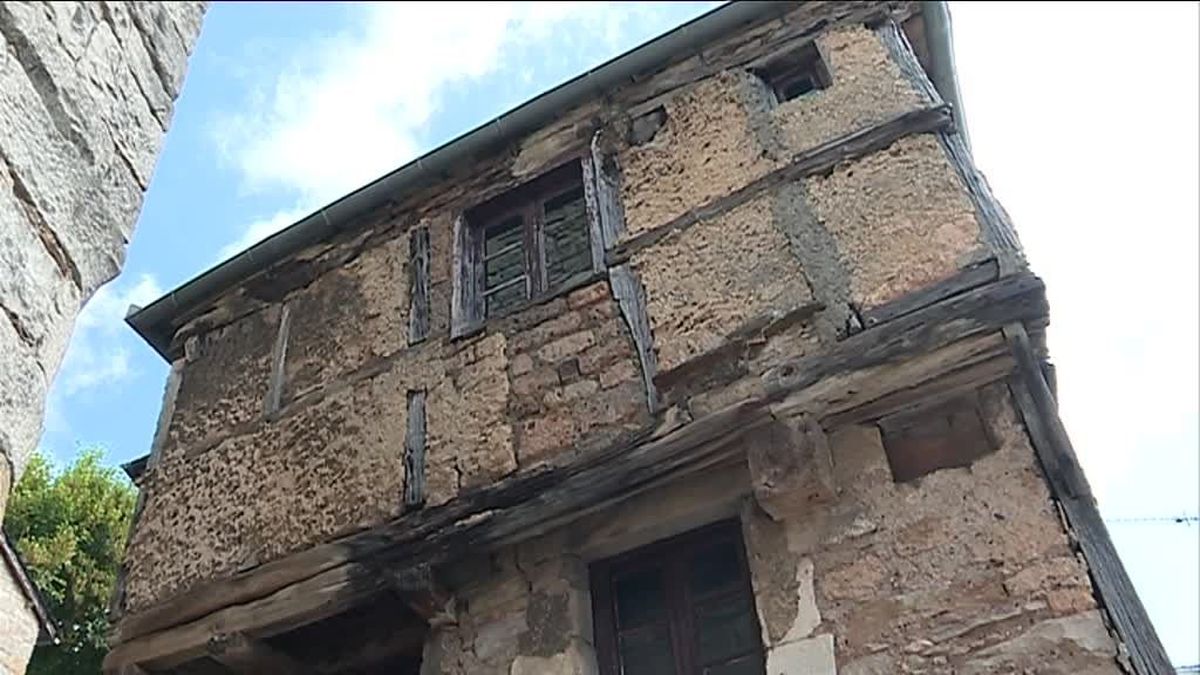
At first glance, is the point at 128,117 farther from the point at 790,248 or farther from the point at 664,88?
the point at 664,88

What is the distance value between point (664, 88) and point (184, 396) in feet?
10.3

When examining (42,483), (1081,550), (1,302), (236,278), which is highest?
(42,483)

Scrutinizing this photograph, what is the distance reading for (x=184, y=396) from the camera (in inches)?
238

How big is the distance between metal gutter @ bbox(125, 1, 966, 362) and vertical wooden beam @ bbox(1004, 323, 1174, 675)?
197cm

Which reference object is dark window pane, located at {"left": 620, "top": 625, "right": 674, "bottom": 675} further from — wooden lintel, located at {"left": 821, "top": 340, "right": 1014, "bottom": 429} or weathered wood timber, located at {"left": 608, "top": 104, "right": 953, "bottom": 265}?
weathered wood timber, located at {"left": 608, "top": 104, "right": 953, "bottom": 265}

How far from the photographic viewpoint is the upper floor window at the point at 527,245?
5250mm

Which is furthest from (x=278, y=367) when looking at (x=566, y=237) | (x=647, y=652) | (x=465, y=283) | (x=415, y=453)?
(x=647, y=652)

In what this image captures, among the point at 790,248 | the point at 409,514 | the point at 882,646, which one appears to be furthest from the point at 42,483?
the point at 882,646

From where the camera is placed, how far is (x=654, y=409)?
432cm

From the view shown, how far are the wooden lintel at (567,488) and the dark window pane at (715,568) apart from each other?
1.18 feet

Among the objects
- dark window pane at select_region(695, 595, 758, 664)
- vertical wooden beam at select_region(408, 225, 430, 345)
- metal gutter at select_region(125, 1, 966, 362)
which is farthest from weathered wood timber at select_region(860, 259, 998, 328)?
vertical wooden beam at select_region(408, 225, 430, 345)

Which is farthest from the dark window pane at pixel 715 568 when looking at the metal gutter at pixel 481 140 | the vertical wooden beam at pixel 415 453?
the metal gutter at pixel 481 140

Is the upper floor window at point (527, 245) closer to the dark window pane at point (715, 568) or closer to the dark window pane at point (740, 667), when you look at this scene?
the dark window pane at point (715, 568)

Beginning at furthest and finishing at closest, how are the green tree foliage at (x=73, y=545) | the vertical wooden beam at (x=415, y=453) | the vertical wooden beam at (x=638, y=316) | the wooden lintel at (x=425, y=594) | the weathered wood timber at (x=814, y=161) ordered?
the green tree foliage at (x=73, y=545)
the vertical wooden beam at (x=415, y=453)
the weathered wood timber at (x=814, y=161)
the vertical wooden beam at (x=638, y=316)
the wooden lintel at (x=425, y=594)
